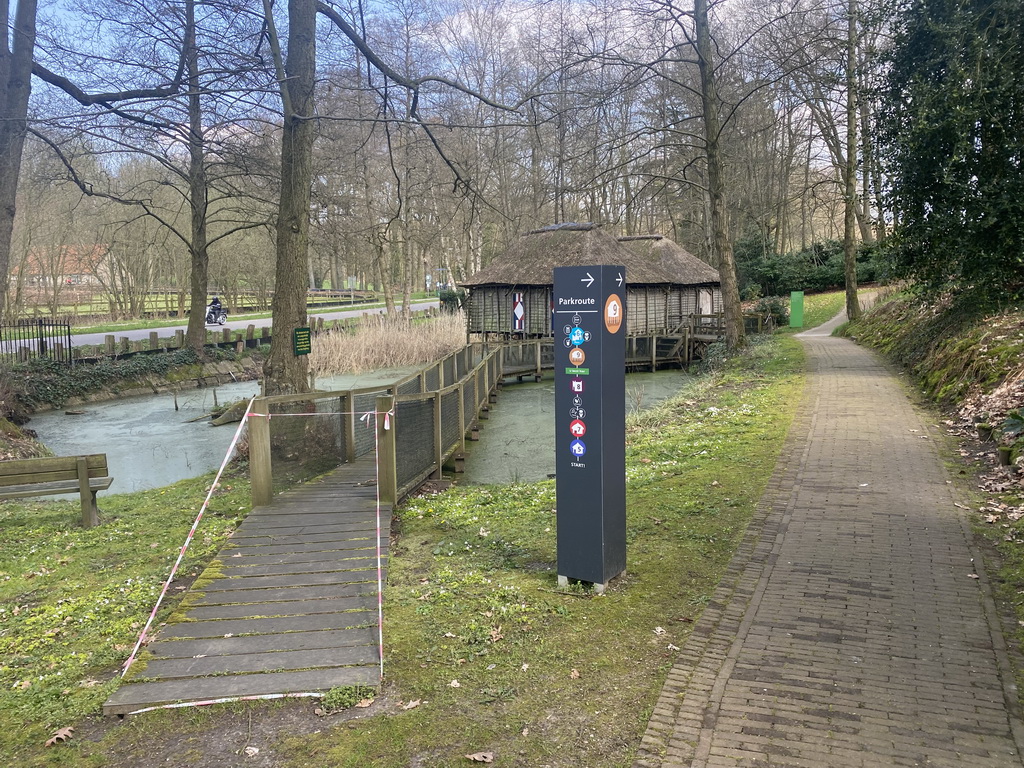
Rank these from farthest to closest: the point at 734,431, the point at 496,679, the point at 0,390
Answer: the point at 0,390 → the point at 734,431 → the point at 496,679

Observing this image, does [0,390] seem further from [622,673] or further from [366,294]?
[366,294]

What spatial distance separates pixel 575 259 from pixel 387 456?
2435 cm

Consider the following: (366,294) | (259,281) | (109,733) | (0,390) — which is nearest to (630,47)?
(0,390)

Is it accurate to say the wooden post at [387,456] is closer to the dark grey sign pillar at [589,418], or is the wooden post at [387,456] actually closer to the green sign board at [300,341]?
the dark grey sign pillar at [589,418]

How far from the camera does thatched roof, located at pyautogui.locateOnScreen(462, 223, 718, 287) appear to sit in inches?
1287

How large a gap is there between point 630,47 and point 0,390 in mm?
17056

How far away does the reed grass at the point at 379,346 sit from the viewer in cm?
2820

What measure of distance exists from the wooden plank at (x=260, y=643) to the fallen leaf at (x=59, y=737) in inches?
34.8

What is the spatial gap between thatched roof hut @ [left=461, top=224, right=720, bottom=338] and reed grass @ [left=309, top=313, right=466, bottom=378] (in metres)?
2.20

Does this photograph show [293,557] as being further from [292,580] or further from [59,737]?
[59,737]

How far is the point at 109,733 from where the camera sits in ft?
14.9

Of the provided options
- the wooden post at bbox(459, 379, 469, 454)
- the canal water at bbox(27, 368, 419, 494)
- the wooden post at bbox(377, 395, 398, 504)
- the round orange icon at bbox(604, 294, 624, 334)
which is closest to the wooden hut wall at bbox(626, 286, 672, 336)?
the canal water at bbox(27, 368, 419, 494)

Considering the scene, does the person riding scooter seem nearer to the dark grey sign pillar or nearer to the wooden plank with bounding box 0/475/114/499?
the wooden plank with bounding box 0/475/114/499

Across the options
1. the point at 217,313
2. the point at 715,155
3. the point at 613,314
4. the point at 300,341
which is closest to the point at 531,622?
the point at 613,314
